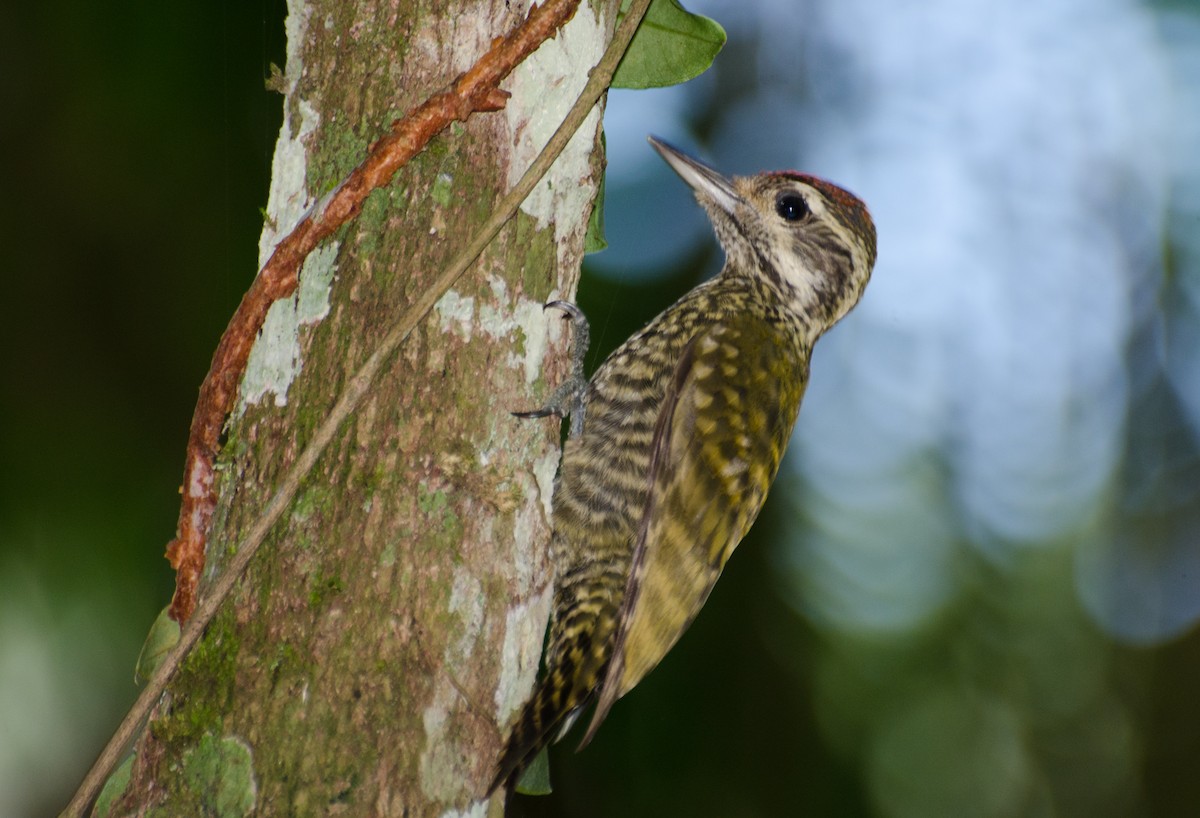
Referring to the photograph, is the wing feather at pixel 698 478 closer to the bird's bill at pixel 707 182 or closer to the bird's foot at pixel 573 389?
the bird's foot at pixel 573 389

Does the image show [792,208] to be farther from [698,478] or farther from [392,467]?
[392,467]

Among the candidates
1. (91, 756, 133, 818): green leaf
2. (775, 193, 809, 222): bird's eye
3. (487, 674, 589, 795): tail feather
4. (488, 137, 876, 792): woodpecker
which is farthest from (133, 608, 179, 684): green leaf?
(775, 193, 809, 222): bird's eye

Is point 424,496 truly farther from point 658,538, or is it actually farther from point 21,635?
point 21,635

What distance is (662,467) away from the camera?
2.94 meters

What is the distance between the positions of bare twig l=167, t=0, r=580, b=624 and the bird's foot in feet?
1.38

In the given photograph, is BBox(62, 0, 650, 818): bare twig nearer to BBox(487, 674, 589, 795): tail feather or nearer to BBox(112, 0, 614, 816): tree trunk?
BBox(112, 0, 614, 816): tree trunk

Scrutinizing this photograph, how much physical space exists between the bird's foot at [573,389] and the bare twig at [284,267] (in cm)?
42

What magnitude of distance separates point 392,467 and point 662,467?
49.8 inches

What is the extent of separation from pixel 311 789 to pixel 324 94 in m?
1.27

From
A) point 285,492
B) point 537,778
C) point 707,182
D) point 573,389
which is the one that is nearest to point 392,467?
point 285,492

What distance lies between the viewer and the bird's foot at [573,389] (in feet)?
6.95

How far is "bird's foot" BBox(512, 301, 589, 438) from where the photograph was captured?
2117mm

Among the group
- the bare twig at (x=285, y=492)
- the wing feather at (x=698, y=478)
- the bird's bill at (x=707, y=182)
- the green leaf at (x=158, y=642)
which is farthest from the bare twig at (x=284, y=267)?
the bird's bill at (x=707, y=182)

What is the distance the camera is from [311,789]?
1.60m
